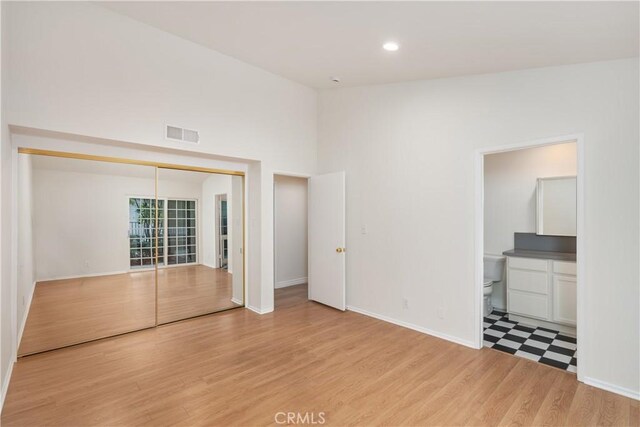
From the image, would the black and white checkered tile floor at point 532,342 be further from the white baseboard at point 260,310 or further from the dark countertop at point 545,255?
the white baseboard at point 260,310

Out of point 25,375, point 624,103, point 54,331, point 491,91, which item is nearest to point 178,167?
point 54,331

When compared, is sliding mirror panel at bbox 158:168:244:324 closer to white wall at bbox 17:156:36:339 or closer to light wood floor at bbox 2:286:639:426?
light wood floor at bbox 2:286:639:426

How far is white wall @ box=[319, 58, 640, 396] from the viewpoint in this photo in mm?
2434

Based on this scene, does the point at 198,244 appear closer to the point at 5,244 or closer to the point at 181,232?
the point at 181,232

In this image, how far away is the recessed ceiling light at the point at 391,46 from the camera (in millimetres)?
2845

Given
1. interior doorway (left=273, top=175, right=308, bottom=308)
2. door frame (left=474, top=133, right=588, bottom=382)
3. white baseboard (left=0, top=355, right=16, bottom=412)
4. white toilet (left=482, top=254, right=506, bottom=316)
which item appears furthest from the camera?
interior doorway (left=273, top=175, right=308, bottom=308)

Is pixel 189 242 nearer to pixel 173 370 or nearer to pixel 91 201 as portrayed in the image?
pixel 91 201

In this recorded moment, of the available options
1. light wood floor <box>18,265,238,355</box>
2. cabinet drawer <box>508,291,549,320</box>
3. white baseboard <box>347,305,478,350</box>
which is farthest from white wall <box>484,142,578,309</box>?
light wood floor <box>18,265,238,355</box>

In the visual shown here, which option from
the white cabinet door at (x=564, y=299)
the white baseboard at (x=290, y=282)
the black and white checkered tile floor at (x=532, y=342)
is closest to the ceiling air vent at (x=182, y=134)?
the white baseboard at (x=290, y=282)

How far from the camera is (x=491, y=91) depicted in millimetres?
3150

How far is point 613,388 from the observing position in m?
2.46

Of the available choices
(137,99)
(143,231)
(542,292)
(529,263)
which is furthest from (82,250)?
(542,292)

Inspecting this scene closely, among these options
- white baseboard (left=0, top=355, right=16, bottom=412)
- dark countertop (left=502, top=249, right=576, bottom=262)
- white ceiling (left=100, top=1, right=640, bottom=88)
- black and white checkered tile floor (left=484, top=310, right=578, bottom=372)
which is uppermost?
white ceiling (left=100, top=1, right=640, bottom=88)

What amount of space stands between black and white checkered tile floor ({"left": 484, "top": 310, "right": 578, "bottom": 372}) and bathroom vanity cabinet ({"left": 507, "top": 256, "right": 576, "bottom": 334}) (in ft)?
0.46
